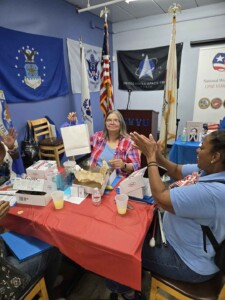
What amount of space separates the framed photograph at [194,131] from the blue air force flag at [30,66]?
92.5 inches

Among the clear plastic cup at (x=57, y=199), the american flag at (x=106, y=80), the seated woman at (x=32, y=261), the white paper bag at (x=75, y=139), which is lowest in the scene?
the seated woman at (x=32, y=261)

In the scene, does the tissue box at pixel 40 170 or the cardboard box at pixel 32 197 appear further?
the tissue box at pixel 40 170

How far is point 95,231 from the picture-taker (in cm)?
105

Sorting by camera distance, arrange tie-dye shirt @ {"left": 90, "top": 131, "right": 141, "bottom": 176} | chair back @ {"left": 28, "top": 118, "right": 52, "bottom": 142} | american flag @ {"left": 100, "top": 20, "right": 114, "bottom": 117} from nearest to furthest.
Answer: tie-dye shirt @ {"left": 90, "top": 131, "right": 141, "bottom": 176} → chair back @ {"left": 28, "top": 118, "right": 52, "bottom": 142} → american flag @ {"left": 100, "top": 20, "right": 114, "bottom": 117}

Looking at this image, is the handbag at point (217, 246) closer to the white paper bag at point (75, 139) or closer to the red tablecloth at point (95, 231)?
the red tablecloth at point (95, 231)

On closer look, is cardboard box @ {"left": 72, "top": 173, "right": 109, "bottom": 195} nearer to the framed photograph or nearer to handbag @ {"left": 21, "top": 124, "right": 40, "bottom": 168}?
handbag @ {"left": 21, "top": 124, "right": 40, "bottom": 168}

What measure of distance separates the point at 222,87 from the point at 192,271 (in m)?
3.58

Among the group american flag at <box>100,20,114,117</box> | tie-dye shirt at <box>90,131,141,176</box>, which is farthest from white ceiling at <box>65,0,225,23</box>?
tie-dye shirt at <box>90,131,141,176</box>

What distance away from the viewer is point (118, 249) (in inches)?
36.8

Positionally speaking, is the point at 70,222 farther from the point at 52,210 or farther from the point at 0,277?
the point at 0,277

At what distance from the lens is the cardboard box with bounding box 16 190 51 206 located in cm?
127

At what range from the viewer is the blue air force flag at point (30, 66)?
9.07ft

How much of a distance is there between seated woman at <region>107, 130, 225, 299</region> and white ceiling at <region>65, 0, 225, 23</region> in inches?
145

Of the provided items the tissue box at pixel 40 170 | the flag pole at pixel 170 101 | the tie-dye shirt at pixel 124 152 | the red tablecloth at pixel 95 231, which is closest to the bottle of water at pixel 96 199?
the red tablecloth at pixel 95 231
